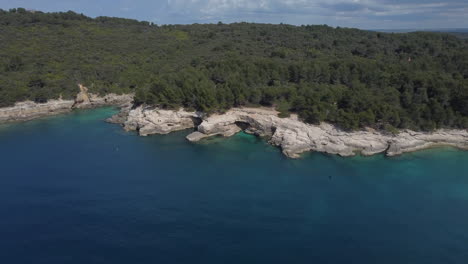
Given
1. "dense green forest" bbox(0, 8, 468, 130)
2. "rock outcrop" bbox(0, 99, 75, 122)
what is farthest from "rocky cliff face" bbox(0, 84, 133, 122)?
"dense green forest" bbox(0, 8, 468, 130)

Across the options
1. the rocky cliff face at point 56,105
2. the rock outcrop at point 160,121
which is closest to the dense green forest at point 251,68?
the rocky cliff face at point 56,105

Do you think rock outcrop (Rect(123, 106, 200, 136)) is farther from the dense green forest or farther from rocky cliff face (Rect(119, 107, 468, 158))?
the dense green forest

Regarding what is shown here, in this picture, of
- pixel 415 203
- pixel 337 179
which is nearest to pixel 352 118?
pixel 337 179

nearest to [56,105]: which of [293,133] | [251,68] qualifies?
[251,68]

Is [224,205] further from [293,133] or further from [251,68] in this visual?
[251,68]

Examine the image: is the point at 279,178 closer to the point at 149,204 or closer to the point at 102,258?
the point at 149,204

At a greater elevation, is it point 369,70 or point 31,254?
point 369,70
